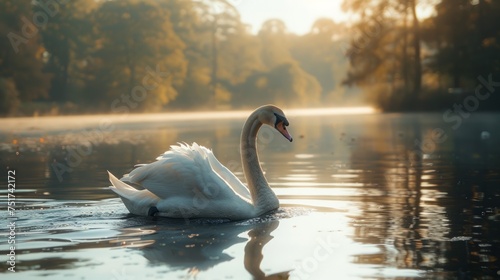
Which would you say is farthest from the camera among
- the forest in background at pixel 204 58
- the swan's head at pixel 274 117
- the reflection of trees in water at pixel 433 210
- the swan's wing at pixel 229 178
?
the forest in background at pixel 204 58

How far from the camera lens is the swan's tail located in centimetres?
959

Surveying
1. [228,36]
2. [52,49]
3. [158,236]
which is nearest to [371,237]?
[158,236]

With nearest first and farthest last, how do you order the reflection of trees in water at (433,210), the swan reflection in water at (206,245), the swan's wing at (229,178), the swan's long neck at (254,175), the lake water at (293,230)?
1. the lake water at (293,230)
2. the swan reflection in water at (206,245)
3. the reflection of trees in water at (433,210)
4. the swan's long neck at (254,175)
5. the swan's wing at (229,178)

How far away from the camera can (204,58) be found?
98.5 meters

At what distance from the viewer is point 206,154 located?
396 inches

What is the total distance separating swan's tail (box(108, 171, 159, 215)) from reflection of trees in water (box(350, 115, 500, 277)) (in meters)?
2.27

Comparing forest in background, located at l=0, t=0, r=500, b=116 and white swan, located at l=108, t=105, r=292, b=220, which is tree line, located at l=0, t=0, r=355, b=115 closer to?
forest in background, located at l=0, t=0, r=500, b=116

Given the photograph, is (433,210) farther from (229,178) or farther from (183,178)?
(183,178)

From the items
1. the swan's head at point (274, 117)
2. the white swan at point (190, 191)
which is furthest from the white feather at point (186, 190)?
the swan's head at point (274, 117)

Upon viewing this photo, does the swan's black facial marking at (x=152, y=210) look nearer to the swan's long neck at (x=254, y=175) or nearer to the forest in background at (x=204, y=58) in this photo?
the swan's long neck at (x=254, y=175)

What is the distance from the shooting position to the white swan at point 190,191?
9.23 meters

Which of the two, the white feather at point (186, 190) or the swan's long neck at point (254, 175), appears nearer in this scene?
the white feather at point (186, 190)

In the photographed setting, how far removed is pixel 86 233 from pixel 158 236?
0.73m

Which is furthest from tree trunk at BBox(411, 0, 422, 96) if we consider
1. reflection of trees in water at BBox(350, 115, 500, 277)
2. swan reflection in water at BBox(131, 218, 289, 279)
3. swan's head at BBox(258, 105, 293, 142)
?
swan reflection in water at BBox(131, 218, 289, 279)
